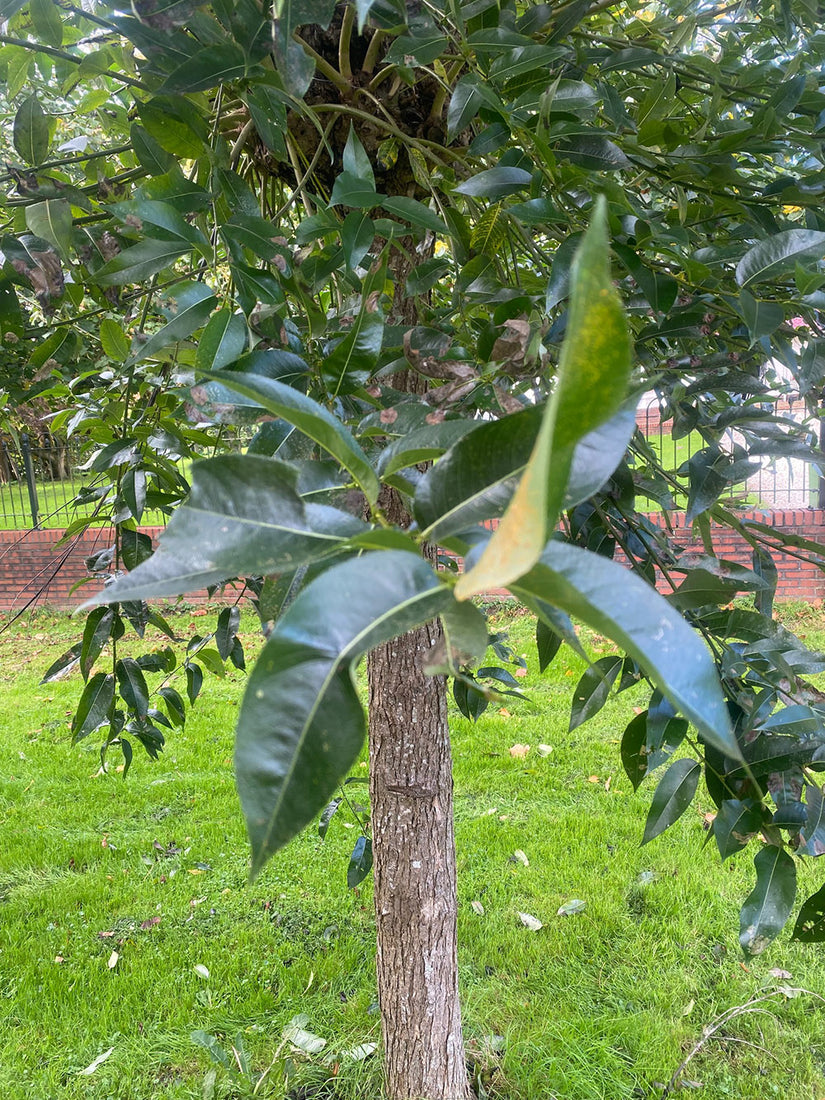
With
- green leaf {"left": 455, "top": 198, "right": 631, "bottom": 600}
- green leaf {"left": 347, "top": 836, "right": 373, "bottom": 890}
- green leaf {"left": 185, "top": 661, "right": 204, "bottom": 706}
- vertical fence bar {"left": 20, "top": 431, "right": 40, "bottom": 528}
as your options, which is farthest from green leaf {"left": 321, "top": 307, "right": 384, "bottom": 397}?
vertical fence bar {"left": 20, "top": 431, "right": 40, "bottom": 528}

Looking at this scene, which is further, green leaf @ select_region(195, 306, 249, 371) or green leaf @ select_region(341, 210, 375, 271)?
green leaf @ select_region(341, 210, 375, 271)

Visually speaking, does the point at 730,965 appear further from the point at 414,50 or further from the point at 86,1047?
the point at 414,50

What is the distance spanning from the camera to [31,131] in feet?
3.20

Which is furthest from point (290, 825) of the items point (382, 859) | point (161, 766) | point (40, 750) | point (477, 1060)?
point (40, 750)

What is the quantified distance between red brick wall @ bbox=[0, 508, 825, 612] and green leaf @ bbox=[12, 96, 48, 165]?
135 inches

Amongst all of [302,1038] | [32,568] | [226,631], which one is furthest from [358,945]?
[32,568]

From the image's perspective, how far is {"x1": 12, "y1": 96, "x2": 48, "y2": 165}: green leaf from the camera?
965mm

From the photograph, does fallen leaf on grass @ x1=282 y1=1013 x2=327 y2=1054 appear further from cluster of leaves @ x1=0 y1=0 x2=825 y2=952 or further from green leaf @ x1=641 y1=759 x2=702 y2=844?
green leaf @ x1=641 y1=759 x2=702 y2=844

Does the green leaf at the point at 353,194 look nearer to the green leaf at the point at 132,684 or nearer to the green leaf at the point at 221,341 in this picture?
the green leaf at the point at 221,341

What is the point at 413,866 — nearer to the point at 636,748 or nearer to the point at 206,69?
the point at 636,748

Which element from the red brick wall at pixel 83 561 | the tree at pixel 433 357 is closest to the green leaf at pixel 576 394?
the tree at pixel 433 357

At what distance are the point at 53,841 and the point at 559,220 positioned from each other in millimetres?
3432

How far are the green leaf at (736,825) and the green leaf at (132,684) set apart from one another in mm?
1084

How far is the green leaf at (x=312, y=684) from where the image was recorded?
0.98 ft
